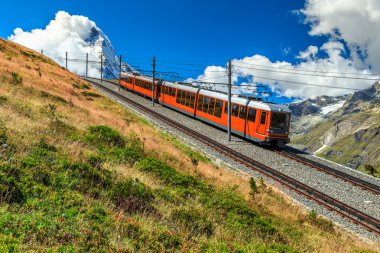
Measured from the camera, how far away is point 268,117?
92.2 feet

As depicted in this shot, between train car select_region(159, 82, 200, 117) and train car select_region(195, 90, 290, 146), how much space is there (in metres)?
5.39

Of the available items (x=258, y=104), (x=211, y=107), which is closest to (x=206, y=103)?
(x=211, y=107)

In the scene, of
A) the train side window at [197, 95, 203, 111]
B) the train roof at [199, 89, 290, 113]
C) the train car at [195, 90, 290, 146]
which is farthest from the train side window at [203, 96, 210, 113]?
the train roof at [199, 89, 290, 113]

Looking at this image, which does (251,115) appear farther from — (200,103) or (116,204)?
(116,204)

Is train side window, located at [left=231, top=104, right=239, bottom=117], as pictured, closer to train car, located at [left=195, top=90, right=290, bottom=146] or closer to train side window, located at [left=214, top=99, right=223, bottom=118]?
train car, located at [left=195, top=90, right=290, bottom=146]

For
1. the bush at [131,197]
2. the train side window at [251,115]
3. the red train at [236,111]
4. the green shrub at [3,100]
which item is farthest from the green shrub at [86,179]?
the train side window at [251,115]

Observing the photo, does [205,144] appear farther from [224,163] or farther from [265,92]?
[265,92]

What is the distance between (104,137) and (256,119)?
1656cm

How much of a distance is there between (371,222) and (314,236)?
16.5 feet

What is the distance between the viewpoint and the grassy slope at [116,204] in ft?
20.7

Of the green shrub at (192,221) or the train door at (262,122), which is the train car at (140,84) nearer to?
the train door at (262,122)

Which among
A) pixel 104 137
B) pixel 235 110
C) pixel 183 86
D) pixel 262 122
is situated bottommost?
pixel 104 137

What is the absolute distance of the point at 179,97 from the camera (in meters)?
43.8

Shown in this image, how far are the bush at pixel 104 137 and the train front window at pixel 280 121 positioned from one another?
15559 millimetres
